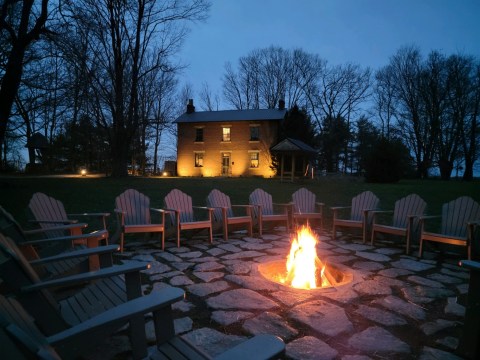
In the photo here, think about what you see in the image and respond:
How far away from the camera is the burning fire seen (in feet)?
11.9

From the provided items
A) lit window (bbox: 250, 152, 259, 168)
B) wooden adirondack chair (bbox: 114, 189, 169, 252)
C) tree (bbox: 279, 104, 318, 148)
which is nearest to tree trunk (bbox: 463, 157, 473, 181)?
tree (bbox: 279, 104, 318, 148)

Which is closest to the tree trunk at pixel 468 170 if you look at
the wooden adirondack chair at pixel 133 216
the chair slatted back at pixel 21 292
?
the wooden adirondack chair at pixel 133 216

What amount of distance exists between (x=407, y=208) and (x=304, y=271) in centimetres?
286

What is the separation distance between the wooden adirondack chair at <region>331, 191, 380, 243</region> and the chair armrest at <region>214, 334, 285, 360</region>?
4.95m

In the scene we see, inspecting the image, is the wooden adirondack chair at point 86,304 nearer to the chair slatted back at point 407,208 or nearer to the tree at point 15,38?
the chair slatted back at point 407,208

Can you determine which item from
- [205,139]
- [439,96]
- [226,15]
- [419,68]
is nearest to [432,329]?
[205,139]

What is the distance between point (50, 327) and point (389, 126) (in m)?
35.3

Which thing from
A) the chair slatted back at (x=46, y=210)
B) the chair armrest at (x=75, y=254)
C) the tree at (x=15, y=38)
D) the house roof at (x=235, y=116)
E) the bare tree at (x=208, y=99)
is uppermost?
the bare tree at (x=208, y=99)

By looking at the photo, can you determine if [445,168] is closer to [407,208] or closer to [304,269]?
[407,208]

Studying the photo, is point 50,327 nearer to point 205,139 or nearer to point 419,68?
point 205,139

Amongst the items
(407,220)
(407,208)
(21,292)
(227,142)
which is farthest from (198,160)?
(21,292)

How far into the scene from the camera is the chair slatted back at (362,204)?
6.02 metres

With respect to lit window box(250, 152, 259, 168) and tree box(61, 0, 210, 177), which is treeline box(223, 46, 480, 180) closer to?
lit window box(250, 152, 259, 168)

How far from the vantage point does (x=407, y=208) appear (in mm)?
5488
